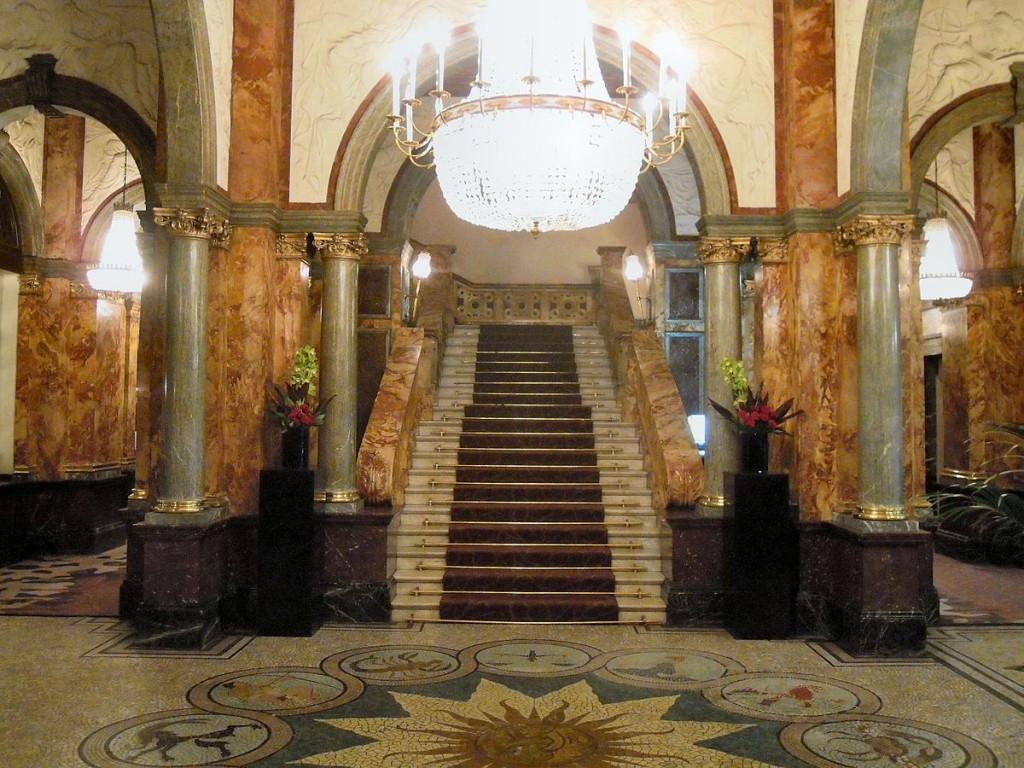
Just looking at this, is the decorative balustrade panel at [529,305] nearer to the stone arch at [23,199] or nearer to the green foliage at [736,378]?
the stone arch at [23,199]

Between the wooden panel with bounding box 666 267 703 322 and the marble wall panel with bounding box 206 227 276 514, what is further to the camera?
the wooden panel with bounding box 666 267 703 322

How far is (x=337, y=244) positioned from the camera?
754 centimetres

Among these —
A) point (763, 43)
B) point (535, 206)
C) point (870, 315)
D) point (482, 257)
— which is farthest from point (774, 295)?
point (482, 257)

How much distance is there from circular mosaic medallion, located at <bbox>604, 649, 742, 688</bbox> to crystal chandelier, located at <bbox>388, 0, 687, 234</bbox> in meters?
2.98

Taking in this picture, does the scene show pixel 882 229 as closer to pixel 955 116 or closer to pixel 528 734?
pixel 955 116

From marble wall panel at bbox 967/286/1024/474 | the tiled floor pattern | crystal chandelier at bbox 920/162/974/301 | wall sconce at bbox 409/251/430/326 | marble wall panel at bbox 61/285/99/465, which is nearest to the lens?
the tiled floor pattern

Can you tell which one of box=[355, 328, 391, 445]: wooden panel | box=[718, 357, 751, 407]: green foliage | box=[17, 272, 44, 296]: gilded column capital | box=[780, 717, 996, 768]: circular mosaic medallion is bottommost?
box=[780, 717, 996, 768]: circular mosaic medallion

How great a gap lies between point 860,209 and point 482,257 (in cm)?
967

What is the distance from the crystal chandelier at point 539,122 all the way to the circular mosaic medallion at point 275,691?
9.97ft

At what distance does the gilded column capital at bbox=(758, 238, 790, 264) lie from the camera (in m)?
7.42

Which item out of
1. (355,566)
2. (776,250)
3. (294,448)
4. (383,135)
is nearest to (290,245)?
(383,135)

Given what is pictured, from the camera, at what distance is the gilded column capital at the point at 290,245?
24.6 ft

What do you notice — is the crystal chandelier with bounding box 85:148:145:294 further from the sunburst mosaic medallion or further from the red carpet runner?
the sunburst mosaic medallion

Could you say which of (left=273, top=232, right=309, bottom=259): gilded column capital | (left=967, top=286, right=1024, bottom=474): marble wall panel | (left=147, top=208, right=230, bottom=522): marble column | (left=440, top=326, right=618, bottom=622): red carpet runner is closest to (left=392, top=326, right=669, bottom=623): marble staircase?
(left=440, top=326, right=618, bottom=622): red carpet runner
